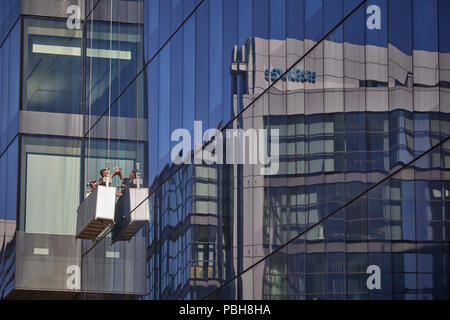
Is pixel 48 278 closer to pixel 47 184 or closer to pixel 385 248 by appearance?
pixel 47 184

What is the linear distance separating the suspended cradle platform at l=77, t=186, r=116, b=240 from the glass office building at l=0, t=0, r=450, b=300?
0.53 m

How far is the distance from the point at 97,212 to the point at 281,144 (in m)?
12.3

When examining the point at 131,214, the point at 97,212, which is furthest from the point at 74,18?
the point at 131,214

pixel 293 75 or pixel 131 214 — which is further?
pixel 131 214

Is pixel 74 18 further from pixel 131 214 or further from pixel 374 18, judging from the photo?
pixel 374 18

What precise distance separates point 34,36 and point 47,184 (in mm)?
5170

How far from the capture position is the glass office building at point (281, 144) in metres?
16.6

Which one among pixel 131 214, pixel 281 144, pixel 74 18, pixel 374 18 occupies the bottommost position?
pixel 131 214

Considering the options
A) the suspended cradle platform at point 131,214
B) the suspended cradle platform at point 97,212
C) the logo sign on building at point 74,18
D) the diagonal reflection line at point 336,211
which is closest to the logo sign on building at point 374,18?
the diagonal reflection line at point 336,211

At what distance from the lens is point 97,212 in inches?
1253

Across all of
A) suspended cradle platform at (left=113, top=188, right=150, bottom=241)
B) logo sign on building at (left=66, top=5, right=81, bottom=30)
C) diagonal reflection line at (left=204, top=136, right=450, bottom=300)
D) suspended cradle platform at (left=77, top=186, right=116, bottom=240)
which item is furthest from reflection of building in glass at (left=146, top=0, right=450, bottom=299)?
logo sign on building at (left=66, top=5, right=81, bottom=30)

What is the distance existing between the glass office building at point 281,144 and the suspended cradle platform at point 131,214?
1.06 feet

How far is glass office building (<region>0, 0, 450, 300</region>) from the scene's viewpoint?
16.6 meters
